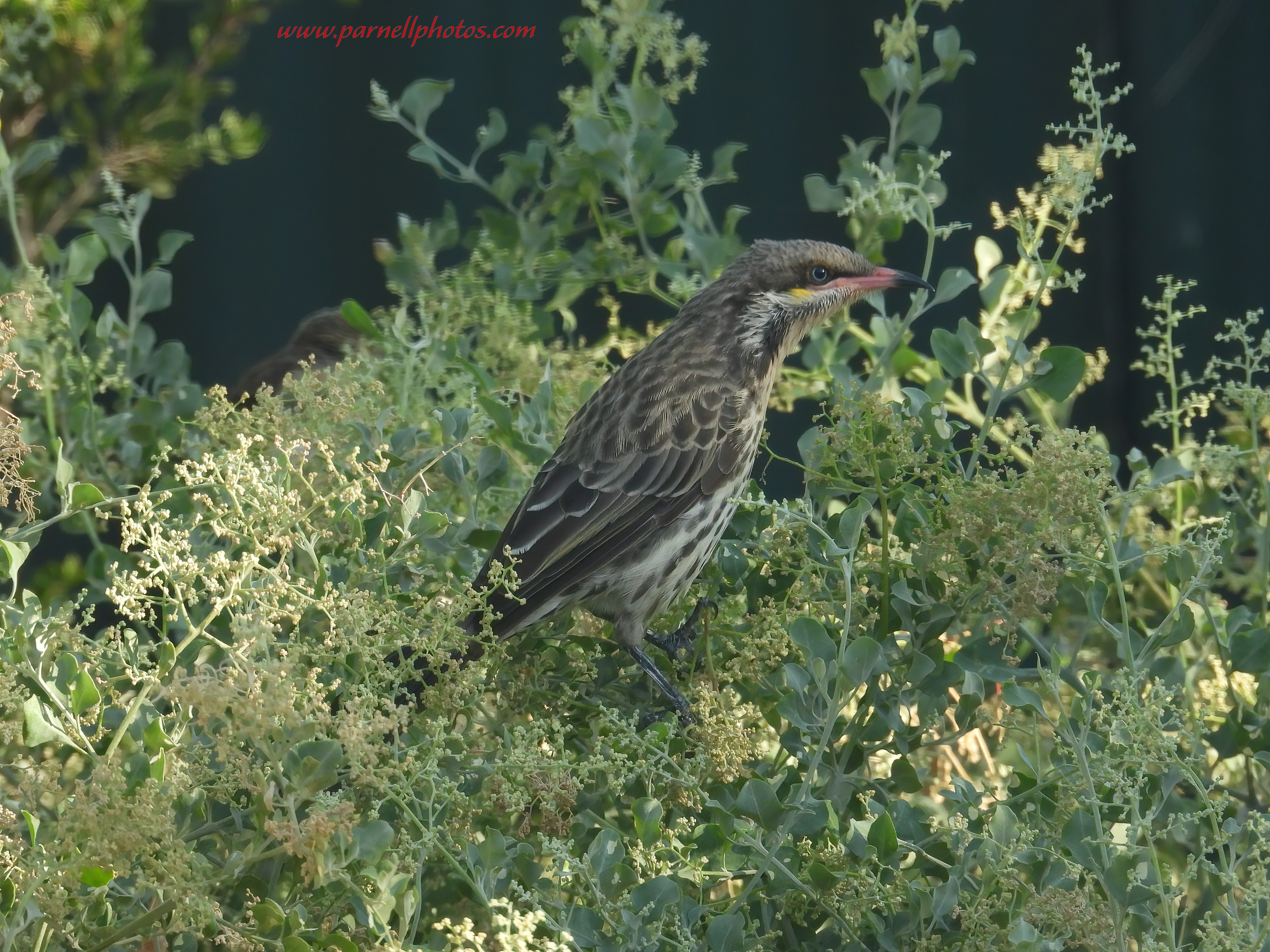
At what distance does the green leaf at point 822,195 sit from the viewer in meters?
2.08

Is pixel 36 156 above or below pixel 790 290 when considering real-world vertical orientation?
above

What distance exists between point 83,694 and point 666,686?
2.30 ft

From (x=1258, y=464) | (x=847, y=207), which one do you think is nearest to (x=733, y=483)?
(x=847, y=207)

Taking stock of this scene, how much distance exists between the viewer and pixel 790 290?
8.72ft

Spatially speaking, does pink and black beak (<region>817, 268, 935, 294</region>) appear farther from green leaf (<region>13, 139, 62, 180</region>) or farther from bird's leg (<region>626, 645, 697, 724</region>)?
green leaf (<region>13, 139, 62, 180</region>)

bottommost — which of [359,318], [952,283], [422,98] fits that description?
[359,318]

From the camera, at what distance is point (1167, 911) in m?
1.16

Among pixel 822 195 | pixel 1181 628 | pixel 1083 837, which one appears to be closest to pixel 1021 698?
pixel 1083 837

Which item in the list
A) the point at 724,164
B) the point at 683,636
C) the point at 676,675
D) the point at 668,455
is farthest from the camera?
the point at 668,455

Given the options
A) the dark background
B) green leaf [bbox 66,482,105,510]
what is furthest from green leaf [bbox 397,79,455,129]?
the dark background

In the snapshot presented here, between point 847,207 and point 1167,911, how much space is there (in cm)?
104

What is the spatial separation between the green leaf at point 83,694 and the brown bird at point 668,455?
57 centimetres

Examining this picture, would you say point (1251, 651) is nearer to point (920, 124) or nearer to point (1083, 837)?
point (1083, 837)
